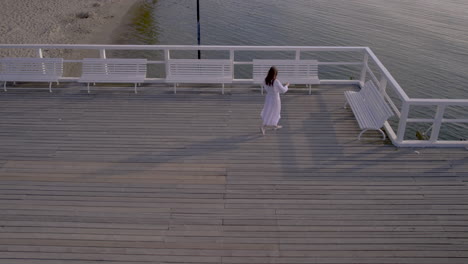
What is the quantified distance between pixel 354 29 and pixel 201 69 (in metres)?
14.7

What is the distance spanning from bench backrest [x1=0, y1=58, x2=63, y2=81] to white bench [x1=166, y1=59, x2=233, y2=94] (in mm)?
2452

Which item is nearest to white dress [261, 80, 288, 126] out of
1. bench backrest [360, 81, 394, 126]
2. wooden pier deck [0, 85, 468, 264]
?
wooden pier deck [0, 85, 468, 264]

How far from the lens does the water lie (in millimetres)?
17328

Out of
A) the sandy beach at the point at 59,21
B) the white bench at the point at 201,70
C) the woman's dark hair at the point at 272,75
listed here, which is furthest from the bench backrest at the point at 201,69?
the sandy beach at the point at 59,21

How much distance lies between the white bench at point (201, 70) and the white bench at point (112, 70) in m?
0.63

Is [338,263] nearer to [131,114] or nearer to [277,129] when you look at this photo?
[277,129]

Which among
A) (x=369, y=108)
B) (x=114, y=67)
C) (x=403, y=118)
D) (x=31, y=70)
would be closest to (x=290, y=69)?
(x=369, y=108)

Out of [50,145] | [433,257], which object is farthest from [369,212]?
[50,145]

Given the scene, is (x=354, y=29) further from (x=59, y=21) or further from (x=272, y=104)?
(x=59, y=21)

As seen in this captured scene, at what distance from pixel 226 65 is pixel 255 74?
65 centimetres

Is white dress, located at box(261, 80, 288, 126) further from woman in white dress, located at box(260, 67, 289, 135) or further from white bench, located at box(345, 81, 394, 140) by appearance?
white bench, located at box(345, 81, 394, 140)

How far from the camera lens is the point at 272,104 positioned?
7.74 m

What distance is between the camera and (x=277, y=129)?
320 inches

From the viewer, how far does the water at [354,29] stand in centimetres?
1733
